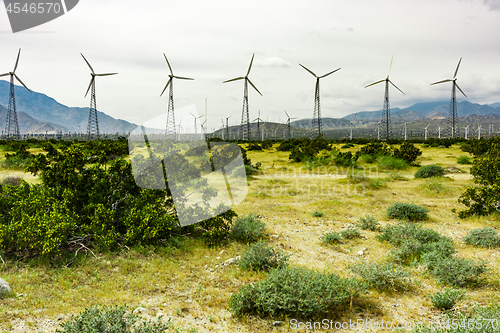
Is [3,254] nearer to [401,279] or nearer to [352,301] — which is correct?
[352,301]

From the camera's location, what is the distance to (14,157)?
27406mm

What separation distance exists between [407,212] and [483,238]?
148 inches

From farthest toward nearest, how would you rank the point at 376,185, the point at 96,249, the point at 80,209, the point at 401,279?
the point at 376,185
the point at 80,209
the point at 96,249
the point at 401,279

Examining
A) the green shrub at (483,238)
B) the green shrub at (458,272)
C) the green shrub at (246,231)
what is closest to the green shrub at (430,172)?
the green shrub at (483,238)

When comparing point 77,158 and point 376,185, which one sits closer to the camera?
point 77,158

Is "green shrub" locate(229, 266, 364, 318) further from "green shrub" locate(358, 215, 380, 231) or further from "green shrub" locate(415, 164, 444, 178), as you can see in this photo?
"green shrub" locate(415, 164, 444, 178)

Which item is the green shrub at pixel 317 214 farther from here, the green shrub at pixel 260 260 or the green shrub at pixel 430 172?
the green shrub at pixel 430 172

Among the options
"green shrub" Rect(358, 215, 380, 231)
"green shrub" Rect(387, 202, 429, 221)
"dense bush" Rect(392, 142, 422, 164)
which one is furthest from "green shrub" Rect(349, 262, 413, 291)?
"dense bush" Rect(392, 142, 422, 164)

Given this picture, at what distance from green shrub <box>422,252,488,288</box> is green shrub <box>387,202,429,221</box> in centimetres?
570

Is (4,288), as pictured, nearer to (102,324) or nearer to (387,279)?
(102,324)

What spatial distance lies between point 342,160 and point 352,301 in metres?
25.1

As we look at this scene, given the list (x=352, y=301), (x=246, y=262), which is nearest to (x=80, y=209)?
(x=246, y=262)

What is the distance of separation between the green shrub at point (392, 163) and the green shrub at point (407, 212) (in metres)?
16.6

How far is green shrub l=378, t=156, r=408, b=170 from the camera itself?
2881 cm
